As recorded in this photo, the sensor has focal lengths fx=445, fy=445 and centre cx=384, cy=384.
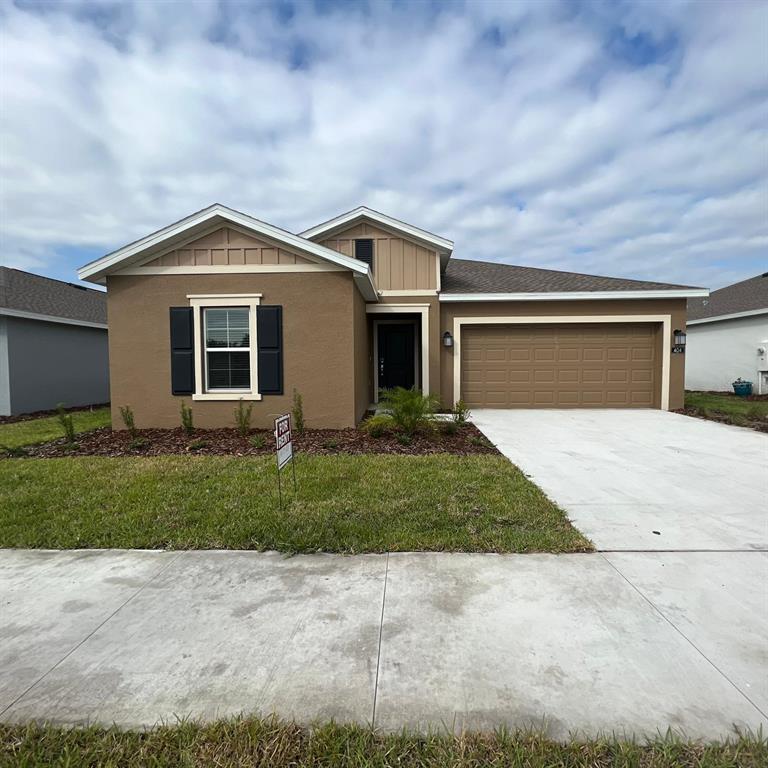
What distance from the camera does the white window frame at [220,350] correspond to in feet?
26.8

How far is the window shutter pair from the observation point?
8.12 meters

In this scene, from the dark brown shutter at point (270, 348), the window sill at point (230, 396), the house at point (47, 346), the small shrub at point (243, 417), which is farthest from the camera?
the house at point (47, 346)

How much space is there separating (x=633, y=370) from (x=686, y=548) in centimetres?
892

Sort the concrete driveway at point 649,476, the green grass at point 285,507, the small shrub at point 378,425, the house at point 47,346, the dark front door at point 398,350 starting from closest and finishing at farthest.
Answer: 1. the green grass at point 285,507
2. the concrete driveway at point 649,476
3. the small shrub at point 378,425
4. the house at point 47,346
5. the dark front door at point 398,350

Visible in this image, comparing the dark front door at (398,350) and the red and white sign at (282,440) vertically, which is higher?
the dark front door at (398,350)

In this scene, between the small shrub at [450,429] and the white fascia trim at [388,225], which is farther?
the white fascia trim at [388,225]

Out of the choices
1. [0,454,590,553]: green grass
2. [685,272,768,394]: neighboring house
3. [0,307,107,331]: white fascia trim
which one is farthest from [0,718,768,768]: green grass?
[685,272,768,394]: neighboring house

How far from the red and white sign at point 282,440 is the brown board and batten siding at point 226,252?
14.9ft

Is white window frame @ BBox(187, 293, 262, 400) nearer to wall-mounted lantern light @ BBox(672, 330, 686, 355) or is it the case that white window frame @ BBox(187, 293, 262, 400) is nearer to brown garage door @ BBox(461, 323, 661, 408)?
brown garage door @ BBox(461, 323, 661, 408)

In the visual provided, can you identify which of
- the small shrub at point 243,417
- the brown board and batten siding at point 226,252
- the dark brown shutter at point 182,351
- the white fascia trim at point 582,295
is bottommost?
the small shrub at point 243,417

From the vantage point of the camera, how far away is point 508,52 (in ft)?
24.5

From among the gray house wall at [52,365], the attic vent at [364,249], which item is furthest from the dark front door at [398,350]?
the gray house wall at [52,365]

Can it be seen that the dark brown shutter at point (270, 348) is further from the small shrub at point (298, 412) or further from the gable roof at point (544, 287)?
the gable roof at point (544, 287)

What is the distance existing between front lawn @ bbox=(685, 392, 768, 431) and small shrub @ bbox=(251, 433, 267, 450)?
30.5ft
